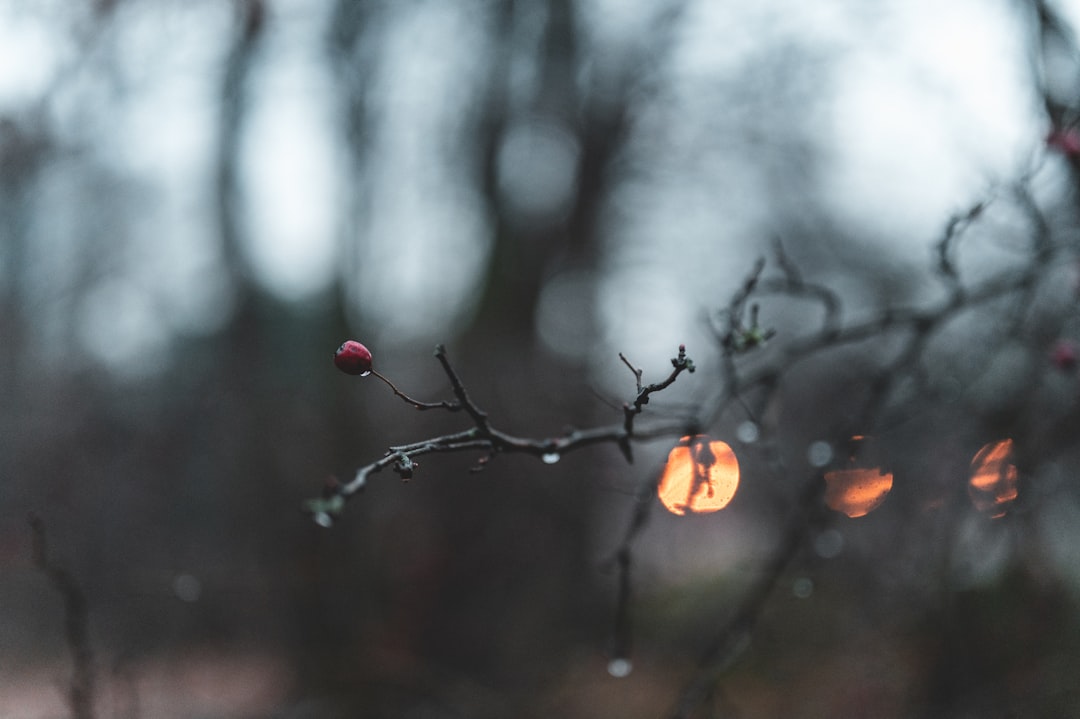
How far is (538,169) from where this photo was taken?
23.7 ft

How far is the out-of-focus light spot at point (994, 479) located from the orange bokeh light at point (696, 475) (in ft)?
3.55

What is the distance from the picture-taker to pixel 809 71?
5.33 metres

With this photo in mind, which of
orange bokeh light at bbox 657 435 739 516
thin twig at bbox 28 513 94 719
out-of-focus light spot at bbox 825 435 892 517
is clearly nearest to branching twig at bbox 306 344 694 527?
orange bokeh light at bbox 657 435 739 516

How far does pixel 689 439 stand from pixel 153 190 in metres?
7.62

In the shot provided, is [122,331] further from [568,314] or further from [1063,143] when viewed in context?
[1063,143]

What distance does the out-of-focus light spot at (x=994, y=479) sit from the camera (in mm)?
2440

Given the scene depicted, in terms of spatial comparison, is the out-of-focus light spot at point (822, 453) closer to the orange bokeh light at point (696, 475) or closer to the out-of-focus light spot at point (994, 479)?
the orange bokeh light at point (696, 475)

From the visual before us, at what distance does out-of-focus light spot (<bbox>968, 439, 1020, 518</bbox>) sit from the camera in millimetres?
2440

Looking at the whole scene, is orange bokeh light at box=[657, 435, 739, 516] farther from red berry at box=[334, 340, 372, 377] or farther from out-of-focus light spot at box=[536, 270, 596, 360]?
out-of-focus light spot at box=[536, 270, 596, 360]

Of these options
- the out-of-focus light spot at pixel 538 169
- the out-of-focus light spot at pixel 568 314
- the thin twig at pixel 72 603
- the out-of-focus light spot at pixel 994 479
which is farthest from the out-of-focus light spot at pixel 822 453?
the out-of-focus light spot at pixel 538 169

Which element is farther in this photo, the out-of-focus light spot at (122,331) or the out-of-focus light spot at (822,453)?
the out-of-focus light spot at (122,331)

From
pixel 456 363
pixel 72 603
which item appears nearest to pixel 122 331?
pixel 456 363

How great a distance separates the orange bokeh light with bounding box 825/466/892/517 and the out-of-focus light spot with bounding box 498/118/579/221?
190 inches

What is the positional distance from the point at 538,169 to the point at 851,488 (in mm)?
5532
